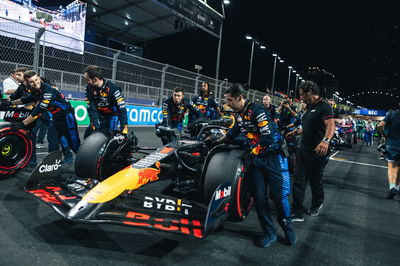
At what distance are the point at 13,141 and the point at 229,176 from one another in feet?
10.3

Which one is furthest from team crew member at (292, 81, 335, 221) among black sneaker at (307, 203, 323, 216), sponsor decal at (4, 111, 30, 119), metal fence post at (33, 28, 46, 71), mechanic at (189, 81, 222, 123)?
metal fence post at (33, 28, 46, 71)

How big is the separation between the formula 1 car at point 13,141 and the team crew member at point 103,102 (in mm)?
934

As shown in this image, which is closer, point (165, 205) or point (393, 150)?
point (165, 205)

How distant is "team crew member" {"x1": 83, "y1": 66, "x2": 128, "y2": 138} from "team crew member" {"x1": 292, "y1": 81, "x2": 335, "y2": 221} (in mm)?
2388

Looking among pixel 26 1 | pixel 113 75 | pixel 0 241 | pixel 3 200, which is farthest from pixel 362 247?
pixel 26 1

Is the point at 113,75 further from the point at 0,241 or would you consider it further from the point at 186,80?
the point at 0,241

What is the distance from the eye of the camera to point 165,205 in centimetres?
238

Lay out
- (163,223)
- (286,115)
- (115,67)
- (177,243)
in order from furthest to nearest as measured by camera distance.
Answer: (115,67) → (286,115) → (177,243) → (163,223)

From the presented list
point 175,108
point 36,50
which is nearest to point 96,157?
point 175,108

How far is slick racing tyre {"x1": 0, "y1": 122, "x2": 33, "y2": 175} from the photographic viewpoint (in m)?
3.82

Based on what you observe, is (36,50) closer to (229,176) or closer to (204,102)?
(204,102)

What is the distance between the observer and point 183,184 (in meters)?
3.52

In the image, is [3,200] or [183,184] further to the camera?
[183,184]

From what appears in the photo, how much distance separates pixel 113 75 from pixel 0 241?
885 centimetres
